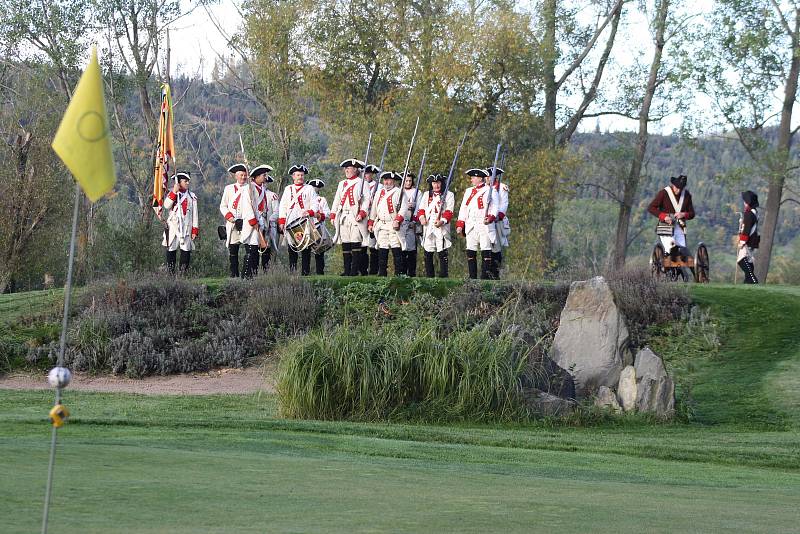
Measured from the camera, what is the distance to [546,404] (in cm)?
1541

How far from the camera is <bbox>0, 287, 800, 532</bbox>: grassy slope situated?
6.08 meters

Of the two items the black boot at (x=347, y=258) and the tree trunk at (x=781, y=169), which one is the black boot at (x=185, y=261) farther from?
the tree trunk at (x=781, y=169)

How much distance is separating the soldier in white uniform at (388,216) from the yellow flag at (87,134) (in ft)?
63.5

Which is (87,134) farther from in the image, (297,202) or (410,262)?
(410,262)

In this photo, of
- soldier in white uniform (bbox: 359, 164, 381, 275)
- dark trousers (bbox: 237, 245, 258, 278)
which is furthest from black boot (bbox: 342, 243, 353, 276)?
dark trousers (bbox: 237, 245, 258, 278)

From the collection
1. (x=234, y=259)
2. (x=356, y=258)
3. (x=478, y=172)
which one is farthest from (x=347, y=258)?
(x=478, y=172)

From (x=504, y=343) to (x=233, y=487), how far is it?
905cm

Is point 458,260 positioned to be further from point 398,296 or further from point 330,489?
point 330,489

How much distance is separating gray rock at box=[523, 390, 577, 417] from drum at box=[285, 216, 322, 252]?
394 inches

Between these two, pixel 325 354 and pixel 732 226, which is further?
pixel 732 226

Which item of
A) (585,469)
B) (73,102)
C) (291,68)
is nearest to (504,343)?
(585,469)

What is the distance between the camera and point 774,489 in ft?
32.2

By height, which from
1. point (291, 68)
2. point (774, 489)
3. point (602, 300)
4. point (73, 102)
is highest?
point (291, 68)

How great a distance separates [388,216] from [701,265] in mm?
7067
